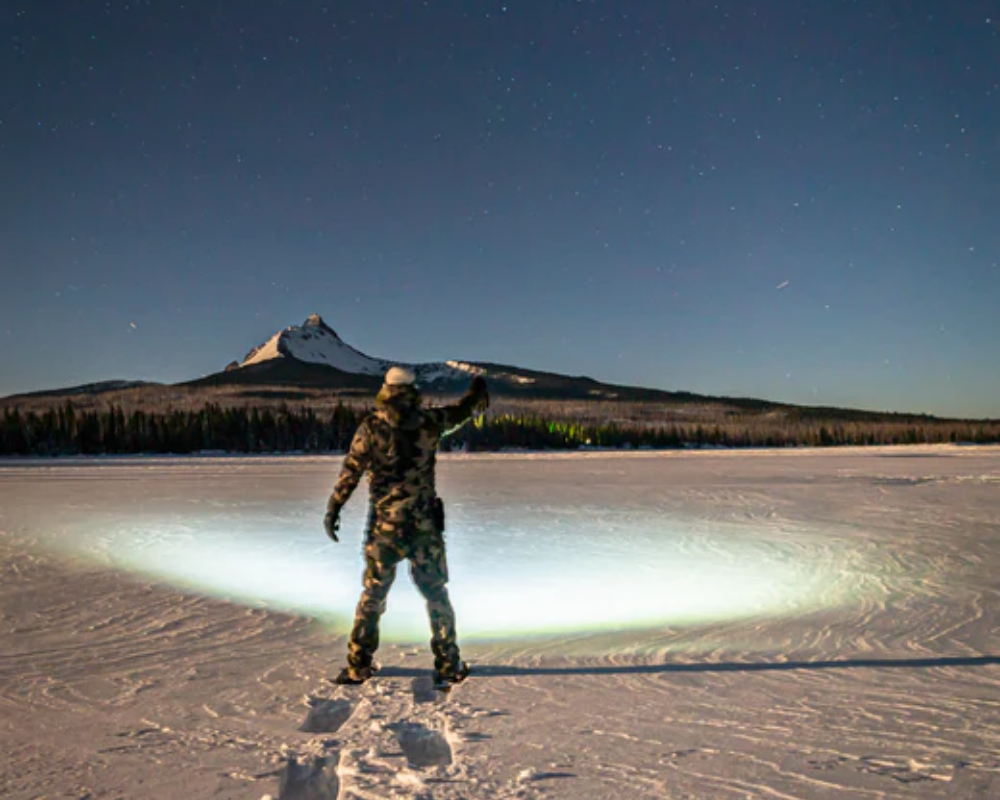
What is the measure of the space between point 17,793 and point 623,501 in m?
13.8

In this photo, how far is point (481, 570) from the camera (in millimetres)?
9594

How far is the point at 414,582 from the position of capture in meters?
5.47

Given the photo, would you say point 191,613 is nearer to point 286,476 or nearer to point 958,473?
point 286,476

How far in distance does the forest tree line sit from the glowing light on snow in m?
23.2

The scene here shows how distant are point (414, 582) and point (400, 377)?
135 centimetres

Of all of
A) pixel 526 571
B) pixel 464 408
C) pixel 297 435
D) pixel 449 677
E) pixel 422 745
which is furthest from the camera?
pixel 297 435

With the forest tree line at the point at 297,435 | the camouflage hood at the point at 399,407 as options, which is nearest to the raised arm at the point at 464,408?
the camouflage hood at the point at 399,407

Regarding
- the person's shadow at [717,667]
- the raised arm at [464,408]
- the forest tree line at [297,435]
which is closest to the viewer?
the raised arm at [464,408]

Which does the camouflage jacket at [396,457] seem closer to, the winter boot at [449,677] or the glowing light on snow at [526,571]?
the winter boot at [449,677]

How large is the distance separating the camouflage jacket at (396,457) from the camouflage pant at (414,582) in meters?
0.11

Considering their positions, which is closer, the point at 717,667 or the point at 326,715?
the point at 326,715

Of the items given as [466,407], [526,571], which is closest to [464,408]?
[466,407]

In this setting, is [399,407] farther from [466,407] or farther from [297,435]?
[297,435]

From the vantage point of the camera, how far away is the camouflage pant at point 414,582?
17.8 ft
